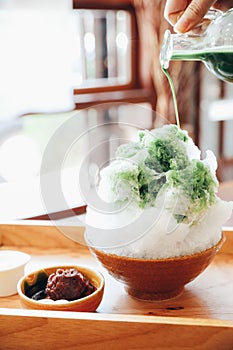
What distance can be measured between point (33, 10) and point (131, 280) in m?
1.95

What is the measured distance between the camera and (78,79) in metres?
2.94

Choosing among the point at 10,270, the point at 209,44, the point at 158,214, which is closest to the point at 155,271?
the point at 158,214

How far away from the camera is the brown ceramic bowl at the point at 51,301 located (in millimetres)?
951

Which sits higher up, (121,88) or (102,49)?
(102,49)

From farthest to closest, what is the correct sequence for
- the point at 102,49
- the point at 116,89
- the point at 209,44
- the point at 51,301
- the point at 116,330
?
the point at 116,89 < the point at 102,49 < the point at 209,44 < the point at 51,301 < the point at 116,330

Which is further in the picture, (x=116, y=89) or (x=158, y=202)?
(x=116, y=89)

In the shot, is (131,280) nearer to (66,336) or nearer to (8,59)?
(66,336)

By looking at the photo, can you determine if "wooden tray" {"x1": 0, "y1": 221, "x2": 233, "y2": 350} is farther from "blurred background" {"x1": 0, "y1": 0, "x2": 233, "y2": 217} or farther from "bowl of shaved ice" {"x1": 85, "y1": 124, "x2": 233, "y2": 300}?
"blurred background" {"x1": 0, "y1": 0, "x2": 233, "y2": 217}

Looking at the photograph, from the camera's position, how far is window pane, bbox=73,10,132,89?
2.89m

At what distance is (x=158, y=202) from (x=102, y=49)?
2143mm

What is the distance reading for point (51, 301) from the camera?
0.98 metres

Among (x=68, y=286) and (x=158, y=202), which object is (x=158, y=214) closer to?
(x=158, y=202)

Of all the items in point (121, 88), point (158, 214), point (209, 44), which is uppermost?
point (209, 44)

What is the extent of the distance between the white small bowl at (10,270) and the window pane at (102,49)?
6.07 feet
